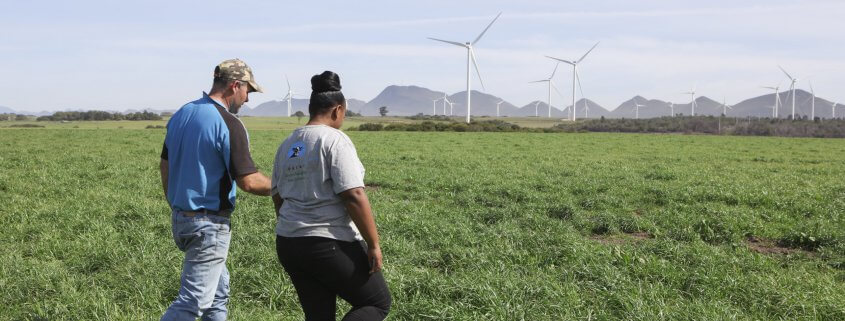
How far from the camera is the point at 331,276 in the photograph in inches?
157

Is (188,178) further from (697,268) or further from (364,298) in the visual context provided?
(697,268)

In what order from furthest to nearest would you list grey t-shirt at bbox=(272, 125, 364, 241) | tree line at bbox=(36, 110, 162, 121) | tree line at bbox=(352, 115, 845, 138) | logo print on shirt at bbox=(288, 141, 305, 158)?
1. tree line at bbox=(36, 110, 162, 121)
2. tree line at bbox=(352, 115, 845, 138)
3. logo print on shirt at bbox=(288, 141, 305, 158)
4. grey t-shirt at bbox=(272, 125, 364, 241)

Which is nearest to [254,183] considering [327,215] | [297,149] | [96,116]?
[297,149]

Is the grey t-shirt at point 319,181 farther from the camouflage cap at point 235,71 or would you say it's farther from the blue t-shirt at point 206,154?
the camouflage cap at point 235,71

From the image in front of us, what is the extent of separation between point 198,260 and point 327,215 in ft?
3.82

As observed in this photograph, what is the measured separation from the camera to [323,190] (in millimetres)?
3914

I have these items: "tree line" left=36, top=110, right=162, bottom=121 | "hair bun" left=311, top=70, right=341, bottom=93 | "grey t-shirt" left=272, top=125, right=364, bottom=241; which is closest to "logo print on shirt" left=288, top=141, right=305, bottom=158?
"grey t-shirt" left=272, top=125, right=364, bottom=241

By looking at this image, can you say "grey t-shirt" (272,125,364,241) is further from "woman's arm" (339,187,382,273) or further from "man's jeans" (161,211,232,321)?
"man's jeans" (161,211,232,321)

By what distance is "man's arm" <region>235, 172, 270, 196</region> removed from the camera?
440 centimetres

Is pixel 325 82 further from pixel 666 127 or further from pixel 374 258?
pixel 666 127

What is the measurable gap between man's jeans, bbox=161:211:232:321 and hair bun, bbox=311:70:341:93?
4.07ft

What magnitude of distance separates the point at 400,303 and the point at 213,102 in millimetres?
3051

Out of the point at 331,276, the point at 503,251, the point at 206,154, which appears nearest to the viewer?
the point at 331,276

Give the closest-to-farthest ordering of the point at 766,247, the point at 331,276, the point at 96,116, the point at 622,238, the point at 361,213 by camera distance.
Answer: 1. the point at 361,213
2. the point at 331,276
3. the point at 766,247
4. the point at 622,238
5. the point at 96,116
